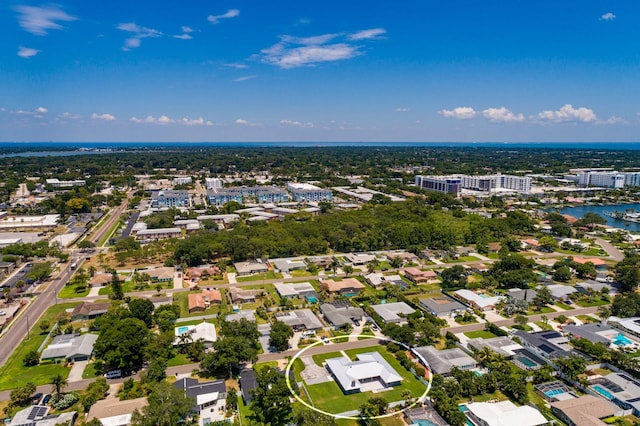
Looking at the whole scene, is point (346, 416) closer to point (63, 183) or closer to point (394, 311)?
point (394, 311)

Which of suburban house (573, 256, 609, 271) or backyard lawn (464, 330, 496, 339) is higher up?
suburban house (573, 256, 609, 271)

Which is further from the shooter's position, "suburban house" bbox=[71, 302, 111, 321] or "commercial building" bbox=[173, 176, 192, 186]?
"commercial building" bbox=[173, 176, 192, 186]

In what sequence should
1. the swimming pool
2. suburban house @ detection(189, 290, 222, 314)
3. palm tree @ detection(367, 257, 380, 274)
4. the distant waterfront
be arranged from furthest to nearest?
1. the distant waterfront
2. palm tree @ detection(367, 257, 380, 274)
3. suburban house @ detection(189, 290, 222, 314)
4. the swimming pool

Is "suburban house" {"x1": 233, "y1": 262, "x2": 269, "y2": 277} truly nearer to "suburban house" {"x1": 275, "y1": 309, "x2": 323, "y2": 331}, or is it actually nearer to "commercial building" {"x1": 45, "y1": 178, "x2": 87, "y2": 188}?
"suburban house" {"x1": 275, "y1": 309, "x2": 323, "y2": 331}

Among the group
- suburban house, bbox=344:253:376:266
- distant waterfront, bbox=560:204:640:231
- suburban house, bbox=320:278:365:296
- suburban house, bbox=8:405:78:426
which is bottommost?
suburban house, bbox=8:405:78:426

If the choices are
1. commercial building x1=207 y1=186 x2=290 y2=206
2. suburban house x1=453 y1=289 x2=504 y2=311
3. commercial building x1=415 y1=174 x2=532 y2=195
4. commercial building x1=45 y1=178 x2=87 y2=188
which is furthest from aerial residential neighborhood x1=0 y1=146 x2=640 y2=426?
commercial building x1=45 y1=178 x2=87 y2=188

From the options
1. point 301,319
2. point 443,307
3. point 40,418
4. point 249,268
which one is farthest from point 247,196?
point 40,418

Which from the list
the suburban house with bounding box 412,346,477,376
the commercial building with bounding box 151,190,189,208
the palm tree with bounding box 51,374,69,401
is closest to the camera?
the palm tree with bounding box 51,374,69,401
